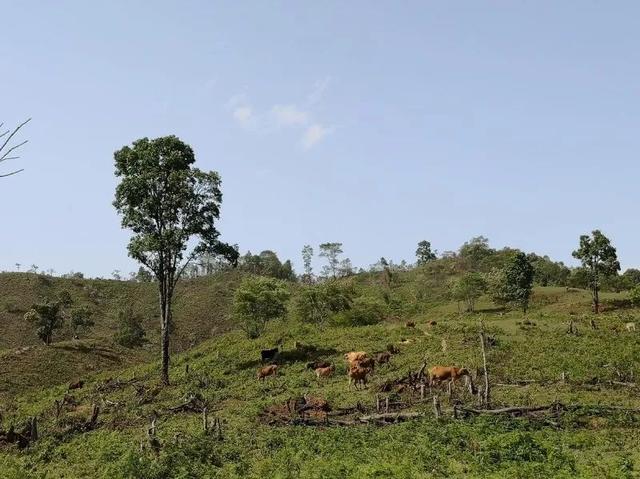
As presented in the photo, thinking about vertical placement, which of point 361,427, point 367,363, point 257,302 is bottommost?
Answer: point 361,427

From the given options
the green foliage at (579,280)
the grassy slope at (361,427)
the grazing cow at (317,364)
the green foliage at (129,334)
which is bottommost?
the grassy slope at (361,427)

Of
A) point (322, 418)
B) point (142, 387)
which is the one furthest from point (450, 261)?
point (322, 418)

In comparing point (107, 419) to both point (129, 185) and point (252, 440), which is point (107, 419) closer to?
point (252, 440)

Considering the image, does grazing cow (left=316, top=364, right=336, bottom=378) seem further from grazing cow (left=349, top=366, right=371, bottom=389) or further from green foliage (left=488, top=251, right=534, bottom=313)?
green foliage (left=488, top=251, right=534, bottom=313)

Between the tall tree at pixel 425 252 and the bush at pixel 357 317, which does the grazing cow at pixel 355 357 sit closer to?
the bush at pixel 357 317

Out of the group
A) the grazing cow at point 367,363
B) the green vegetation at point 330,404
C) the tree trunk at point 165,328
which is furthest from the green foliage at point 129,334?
the grazing cow at point 367,363

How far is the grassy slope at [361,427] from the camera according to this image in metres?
17.8

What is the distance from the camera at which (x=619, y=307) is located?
263 feet

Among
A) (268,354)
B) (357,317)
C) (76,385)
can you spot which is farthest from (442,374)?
(357,317)

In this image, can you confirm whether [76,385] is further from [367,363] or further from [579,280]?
[579,280]

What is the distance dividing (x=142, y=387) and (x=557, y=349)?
27.9 metres

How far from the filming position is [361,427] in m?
24.1

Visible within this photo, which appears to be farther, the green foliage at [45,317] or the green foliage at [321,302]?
the green foliage at [321,302]

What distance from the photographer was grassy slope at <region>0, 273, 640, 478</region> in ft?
58.2
